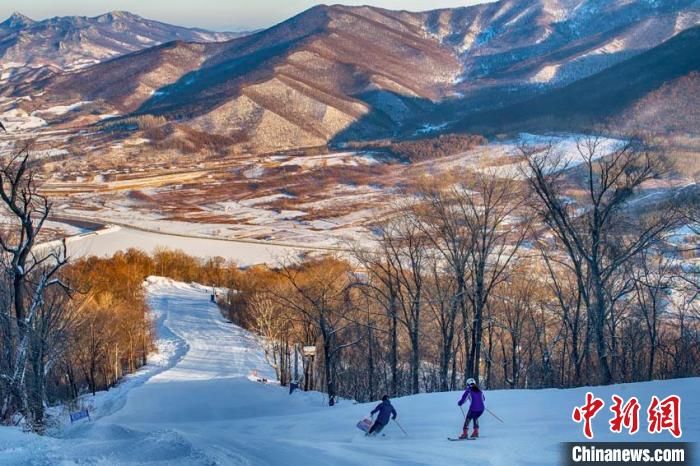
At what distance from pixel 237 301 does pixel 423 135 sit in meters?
111

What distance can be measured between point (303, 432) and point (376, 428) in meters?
2.38

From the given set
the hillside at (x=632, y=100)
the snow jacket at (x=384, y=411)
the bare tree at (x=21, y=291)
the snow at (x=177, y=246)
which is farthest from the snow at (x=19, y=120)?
the snow jacket at (x=384, y=411)

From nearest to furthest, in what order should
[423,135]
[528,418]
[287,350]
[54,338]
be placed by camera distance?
[528,418], [54,338], [287,350], [423,135]

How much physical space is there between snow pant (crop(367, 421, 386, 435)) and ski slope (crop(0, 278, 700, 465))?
9.0 inches

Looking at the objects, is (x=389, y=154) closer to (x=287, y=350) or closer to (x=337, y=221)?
(x=337, y=221)

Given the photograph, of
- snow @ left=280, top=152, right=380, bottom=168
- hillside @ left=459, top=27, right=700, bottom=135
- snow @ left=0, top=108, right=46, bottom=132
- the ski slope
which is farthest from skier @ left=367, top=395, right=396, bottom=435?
snow @ left=0, top=108, right=46, bottom=132

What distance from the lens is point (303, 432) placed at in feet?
47.0

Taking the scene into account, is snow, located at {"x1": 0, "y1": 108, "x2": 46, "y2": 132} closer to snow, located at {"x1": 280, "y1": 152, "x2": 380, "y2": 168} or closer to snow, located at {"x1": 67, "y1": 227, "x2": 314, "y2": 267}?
snow, located at {"x1": 280, "y1": 152, "x2": 380, "y2": 168}

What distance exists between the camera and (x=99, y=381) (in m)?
32.7

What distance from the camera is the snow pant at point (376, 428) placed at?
12547 millimetres

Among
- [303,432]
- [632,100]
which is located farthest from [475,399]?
[632,100]

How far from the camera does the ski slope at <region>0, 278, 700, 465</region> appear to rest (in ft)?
32.1

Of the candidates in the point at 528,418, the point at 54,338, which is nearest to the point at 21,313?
the point at 54,338

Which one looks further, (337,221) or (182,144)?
(182,144)
